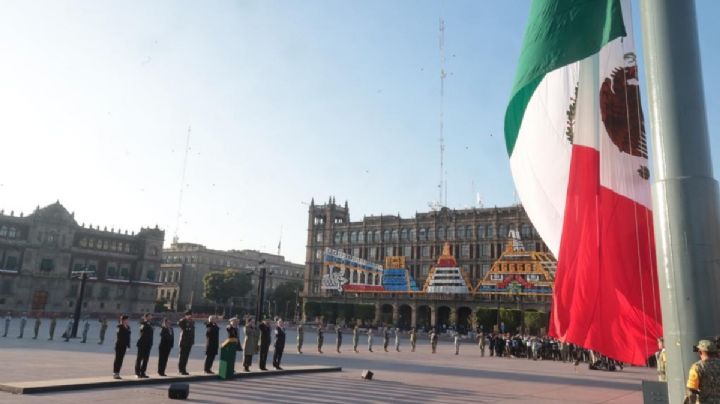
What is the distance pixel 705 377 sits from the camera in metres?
4.77

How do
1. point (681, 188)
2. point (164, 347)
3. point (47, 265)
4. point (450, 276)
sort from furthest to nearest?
point (47, 265) → point (450, 276) → point (164, 347) → point (681, 188)

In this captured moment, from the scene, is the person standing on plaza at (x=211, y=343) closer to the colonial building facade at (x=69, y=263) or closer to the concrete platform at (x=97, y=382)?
the concrete platform at (x=97, y=382)

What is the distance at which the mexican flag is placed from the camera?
6859 mm

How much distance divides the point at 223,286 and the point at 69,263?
85.0 feet

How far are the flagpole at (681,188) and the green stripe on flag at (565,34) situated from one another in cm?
118

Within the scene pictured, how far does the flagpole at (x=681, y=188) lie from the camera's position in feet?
16.2

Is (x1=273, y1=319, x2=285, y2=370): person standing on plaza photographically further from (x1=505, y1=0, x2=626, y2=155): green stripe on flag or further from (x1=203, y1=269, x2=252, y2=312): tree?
(x1=203, y1=269, x2=252, y2=312): tree

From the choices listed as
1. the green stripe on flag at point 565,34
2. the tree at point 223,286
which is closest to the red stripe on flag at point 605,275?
the green stripe on flag at point 565,34

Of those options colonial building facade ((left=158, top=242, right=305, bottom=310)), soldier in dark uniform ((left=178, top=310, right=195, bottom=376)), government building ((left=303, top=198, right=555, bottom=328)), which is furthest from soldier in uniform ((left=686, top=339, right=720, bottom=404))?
colonial building facade ((left=158, top=242, right=305, bottom=310))

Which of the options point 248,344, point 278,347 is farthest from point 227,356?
point 278,347

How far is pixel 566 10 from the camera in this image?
7.06 meters

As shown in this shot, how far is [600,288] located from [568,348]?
2816 cm

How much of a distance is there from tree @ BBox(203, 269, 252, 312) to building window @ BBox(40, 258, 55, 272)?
85.7 feet

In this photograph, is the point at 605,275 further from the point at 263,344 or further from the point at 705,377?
the point at 263,344
